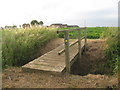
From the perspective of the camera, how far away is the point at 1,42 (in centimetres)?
507

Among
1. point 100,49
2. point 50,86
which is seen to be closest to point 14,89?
point 50,86

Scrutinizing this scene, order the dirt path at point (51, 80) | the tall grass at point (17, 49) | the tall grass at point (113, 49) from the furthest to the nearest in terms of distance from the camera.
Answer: the tall grass at point (113, 49), the tall grass at point (17, 49), the dirt path at point (51, 80)

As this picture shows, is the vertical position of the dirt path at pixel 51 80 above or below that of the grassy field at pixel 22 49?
below

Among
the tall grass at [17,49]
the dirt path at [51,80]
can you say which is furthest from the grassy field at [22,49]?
the dirt path at [51,80]

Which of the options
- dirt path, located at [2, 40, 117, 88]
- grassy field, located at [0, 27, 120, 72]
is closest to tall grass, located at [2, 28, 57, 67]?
grassy field, located at [0, 27, 120, 72]

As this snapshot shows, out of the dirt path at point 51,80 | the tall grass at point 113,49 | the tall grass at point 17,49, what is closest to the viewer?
the dirt path at point 51,80

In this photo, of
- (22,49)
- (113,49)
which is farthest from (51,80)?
(113,49)

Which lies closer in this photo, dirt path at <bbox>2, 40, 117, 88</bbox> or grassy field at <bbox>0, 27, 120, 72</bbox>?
dirt path at <bbox>2, 40, 117, 88</bbox>

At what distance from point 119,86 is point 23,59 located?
357cm

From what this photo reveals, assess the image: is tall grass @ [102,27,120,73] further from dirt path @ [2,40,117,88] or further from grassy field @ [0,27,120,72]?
dirt path @ [2,40,117,88]

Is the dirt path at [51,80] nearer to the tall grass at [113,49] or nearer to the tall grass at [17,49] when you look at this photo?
the tall grass at [17,49]

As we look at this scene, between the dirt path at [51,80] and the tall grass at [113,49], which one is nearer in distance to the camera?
the dirt path at [51,80]

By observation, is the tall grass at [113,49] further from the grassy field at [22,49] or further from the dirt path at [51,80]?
the dirt path at [51,80]

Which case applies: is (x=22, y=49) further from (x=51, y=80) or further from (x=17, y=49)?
(x=51, y=80)
